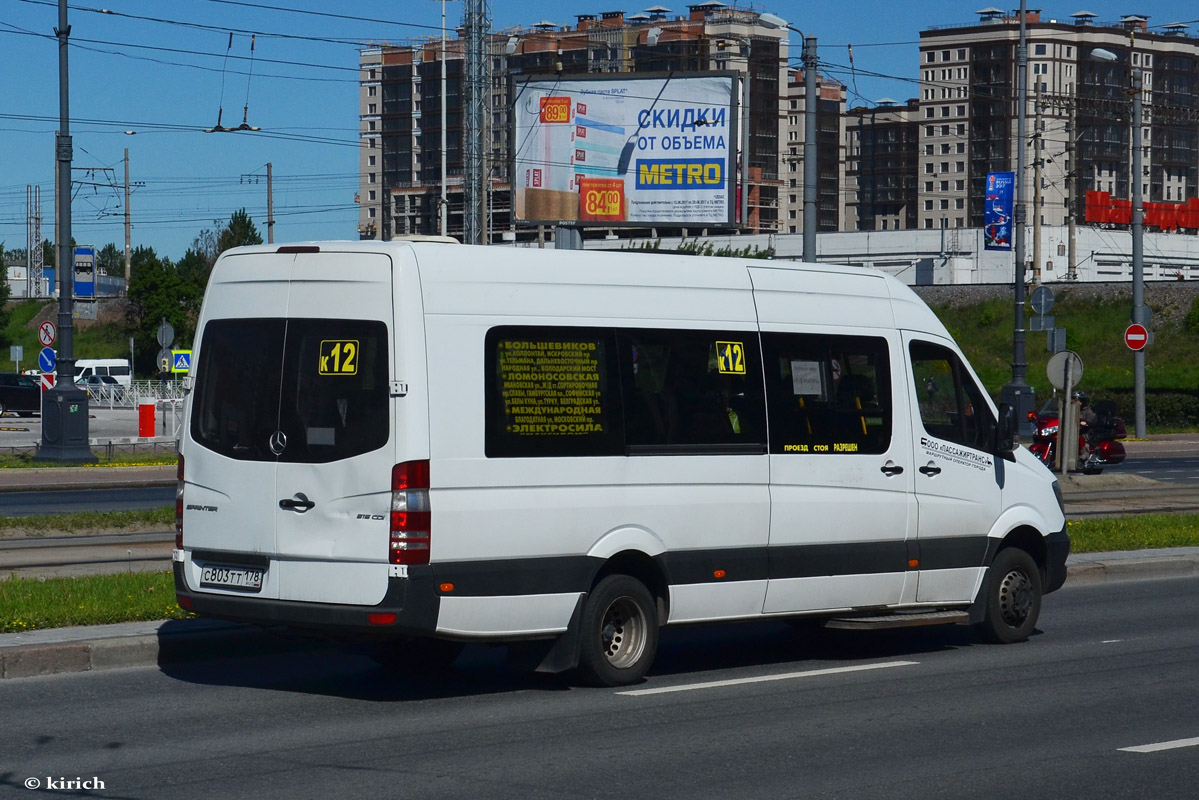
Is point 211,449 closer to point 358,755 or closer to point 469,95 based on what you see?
point 358,755

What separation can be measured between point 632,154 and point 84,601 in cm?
2830

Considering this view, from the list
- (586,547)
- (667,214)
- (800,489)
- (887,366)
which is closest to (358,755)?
(586,547)

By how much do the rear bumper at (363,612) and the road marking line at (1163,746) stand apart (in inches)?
136

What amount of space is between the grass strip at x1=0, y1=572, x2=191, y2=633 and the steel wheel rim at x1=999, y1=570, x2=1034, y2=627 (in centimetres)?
565

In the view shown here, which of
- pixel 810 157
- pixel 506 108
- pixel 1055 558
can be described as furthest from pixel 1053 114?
pixel 1055 558

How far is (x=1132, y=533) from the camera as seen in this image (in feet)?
56.9

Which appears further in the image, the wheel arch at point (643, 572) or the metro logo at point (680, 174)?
the metro logo at point (680, 174)

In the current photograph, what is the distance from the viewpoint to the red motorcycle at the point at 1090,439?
2797 cm

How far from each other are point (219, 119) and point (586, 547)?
1307 inches

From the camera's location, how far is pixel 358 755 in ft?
22.8

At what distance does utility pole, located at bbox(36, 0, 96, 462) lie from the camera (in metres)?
30.3

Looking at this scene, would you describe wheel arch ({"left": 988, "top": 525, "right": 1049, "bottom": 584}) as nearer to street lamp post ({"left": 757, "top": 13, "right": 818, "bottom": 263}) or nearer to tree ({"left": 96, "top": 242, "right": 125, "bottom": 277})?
street lamp post ({"left": 757, "top": 13, "right": 818, "bottom": 263})

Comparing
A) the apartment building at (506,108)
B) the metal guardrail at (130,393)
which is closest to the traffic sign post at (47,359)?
the metal guardrail at (130,393)

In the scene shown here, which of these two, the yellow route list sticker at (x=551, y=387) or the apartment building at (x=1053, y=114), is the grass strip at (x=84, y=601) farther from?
the apartment building at (x=1053, y=114)
